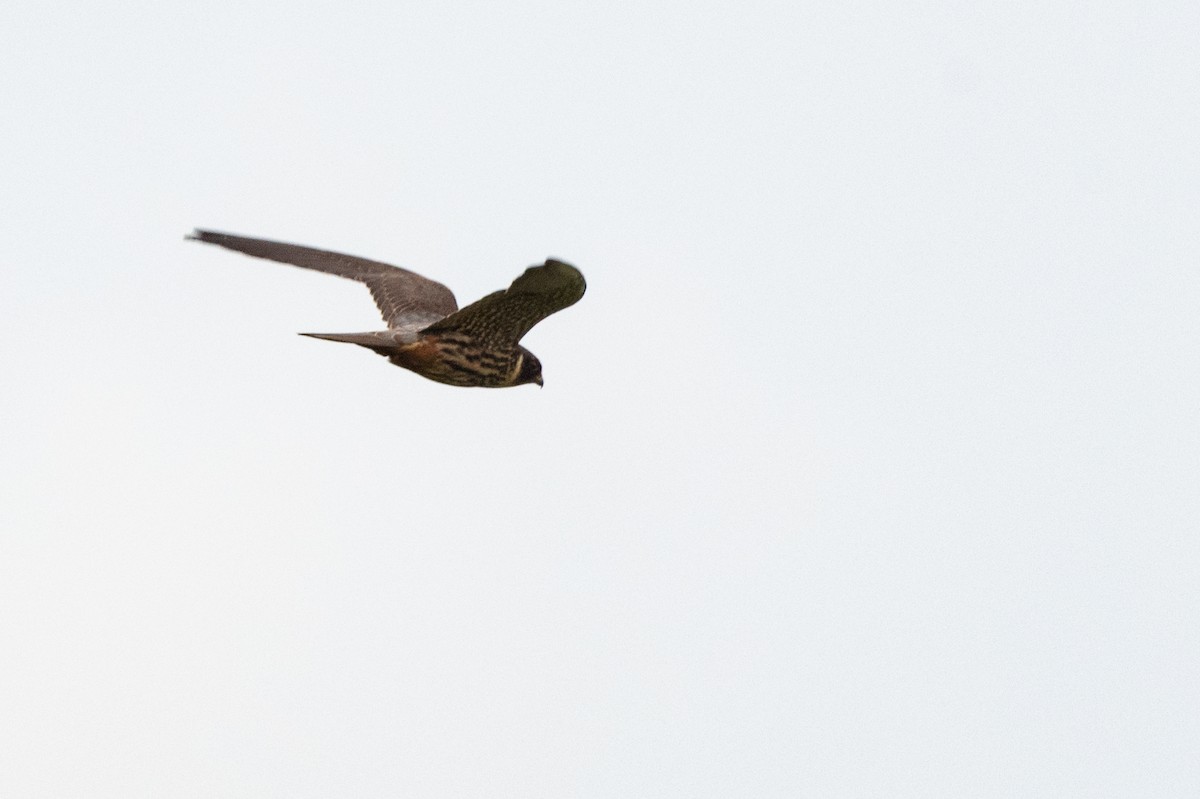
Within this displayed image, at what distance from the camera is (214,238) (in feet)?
57.4

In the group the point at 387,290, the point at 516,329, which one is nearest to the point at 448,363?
the point at 516,329

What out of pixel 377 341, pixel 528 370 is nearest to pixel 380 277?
pixel 528 370

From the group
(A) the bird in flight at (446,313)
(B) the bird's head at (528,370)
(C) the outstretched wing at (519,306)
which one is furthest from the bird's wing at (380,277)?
(C) the outstretched wing at (519,306)

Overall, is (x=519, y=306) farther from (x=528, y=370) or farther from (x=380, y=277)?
(x=380, y=277)

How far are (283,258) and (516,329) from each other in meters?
3.20

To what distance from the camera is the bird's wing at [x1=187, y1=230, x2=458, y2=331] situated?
1725 centimetres

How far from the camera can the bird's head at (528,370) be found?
1628 centimetres

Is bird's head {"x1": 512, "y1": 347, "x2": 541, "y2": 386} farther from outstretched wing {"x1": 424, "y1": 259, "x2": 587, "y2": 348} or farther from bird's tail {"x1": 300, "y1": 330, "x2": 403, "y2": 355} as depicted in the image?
bird's tail {"x1": 300, "y1": 330, "x2": 403, "y2": 355}

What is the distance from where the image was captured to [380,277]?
59.4 feet

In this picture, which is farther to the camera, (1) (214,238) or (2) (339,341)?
(1) (214,238)

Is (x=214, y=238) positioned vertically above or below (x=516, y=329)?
above

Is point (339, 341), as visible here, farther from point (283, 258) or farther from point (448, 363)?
point (283, 258)

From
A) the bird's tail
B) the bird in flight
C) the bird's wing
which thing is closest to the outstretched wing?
the bird in flight

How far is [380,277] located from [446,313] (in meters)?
1.09
